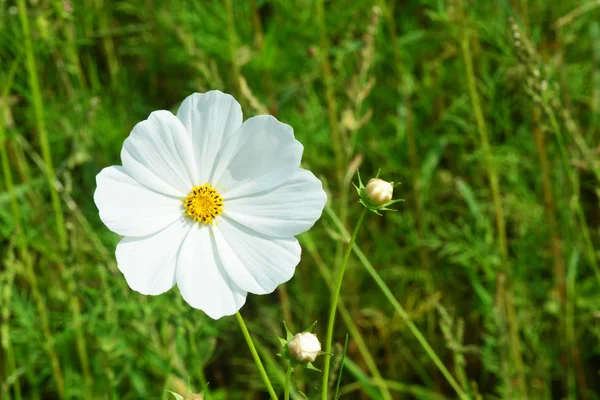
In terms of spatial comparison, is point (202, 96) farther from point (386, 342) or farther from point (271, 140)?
point (386, 342)

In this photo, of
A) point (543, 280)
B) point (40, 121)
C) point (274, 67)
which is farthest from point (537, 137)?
point (40, 121)

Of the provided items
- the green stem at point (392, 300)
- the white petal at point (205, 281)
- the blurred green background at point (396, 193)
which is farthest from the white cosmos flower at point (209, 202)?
the blurred green background at point (396, 193)

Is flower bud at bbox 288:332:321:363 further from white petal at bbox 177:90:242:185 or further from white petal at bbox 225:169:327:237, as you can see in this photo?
white petal at bbox 177:90:242:185

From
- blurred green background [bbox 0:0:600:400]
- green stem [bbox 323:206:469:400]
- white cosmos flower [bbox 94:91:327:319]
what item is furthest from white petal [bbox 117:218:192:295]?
blurred green background [bbox 0:0:600:400]

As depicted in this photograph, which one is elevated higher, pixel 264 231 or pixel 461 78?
pixel 461 78

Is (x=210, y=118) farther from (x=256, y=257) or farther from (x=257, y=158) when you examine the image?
(x=256, y=257)

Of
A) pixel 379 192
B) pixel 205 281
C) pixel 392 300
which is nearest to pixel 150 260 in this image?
pixel 205 281
